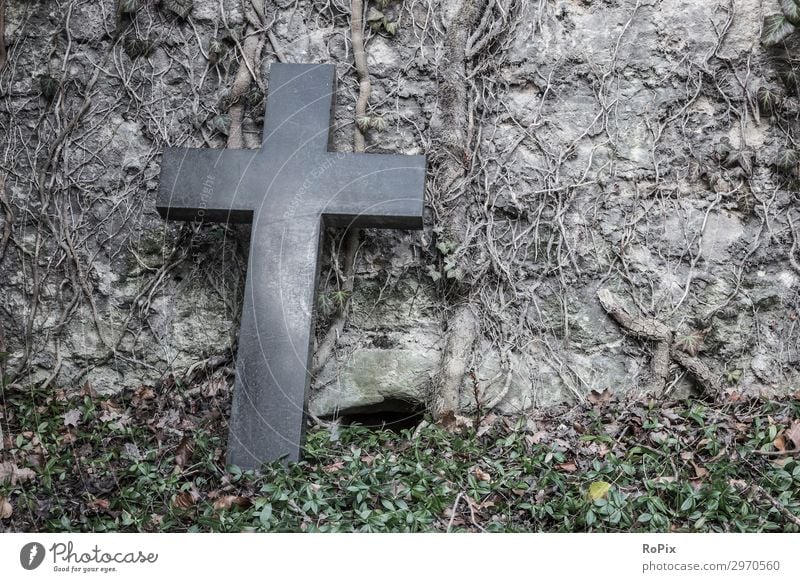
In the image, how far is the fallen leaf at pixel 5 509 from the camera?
2793 mm

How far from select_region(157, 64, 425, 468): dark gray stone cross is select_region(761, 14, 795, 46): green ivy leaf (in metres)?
2.03

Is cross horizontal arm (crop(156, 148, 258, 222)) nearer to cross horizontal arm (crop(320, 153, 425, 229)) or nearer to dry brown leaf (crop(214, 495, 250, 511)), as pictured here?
cross horizontal arm (crop(320, 153, 425, 229))

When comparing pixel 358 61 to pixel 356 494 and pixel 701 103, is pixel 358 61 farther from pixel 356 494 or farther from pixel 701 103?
pixel 356 494

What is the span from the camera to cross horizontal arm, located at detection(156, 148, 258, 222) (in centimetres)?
344

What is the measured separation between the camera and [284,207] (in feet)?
11.2

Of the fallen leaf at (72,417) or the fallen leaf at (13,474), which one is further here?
the fallen leaf at (72,417)

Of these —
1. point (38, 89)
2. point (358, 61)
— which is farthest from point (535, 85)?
point (38, 89)

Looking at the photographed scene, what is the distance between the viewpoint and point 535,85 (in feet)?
13.0

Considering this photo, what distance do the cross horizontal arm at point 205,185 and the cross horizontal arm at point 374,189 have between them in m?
0.41

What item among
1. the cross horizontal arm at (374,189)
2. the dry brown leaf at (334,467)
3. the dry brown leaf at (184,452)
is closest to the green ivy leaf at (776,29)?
the cross horizontal arm at (374,189)

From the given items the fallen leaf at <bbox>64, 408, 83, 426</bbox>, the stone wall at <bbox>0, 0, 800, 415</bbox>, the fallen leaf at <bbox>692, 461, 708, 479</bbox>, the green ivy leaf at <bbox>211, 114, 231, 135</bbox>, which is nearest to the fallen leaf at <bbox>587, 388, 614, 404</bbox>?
the stone wall at <bbox>0, 0, 800, 415</bbox>

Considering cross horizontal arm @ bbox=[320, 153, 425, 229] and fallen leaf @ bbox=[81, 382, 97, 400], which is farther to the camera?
fallen leaf @ bbox=[81, 382, 97, 400]

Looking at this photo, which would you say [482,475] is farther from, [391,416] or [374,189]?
[374,189]

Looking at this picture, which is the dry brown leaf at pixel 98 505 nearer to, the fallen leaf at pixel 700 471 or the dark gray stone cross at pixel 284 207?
the dark gray stone cross at pixel 284 207
